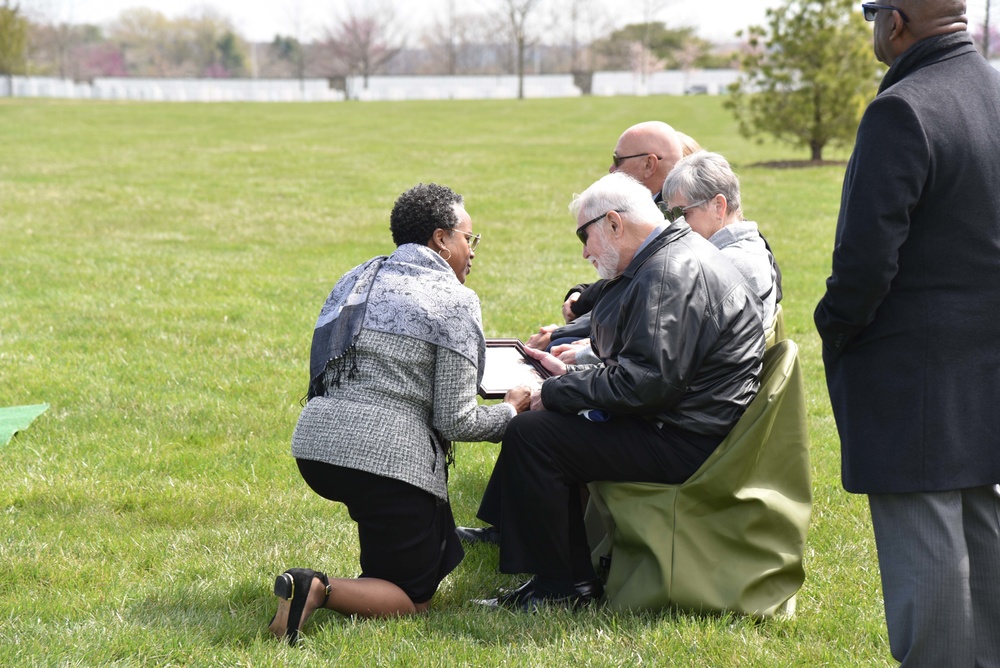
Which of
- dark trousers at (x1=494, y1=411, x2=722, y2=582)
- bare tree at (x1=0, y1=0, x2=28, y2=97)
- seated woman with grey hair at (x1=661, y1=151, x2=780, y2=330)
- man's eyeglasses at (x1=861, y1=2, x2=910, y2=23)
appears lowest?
dark trousers at (x1=494, y1=411, x2=722, y2=582)

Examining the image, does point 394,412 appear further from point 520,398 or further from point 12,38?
point 12,38

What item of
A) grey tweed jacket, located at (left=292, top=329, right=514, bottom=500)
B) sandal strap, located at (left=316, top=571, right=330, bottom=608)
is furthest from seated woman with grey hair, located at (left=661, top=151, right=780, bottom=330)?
sandal strap, located at (left=316, top=571, right=330, bottom=608)

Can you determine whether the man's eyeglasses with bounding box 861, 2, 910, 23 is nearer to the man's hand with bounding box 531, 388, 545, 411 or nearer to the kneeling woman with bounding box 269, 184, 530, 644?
the kneeling woman with bounding box 269, 184, 530, 644

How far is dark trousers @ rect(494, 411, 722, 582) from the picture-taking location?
148 inches

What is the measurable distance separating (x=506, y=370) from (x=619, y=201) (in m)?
0.91

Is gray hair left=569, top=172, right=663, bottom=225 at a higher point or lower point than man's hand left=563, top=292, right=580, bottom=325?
higher

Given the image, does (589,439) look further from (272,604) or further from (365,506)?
(272,604)

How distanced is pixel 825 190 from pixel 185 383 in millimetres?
12778

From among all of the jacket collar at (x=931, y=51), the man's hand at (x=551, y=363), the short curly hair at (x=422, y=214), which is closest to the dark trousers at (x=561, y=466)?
the man's hand at (x=551, y=363)

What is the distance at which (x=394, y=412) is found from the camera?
12.1ft

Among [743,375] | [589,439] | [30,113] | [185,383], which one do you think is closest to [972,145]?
[743,375]

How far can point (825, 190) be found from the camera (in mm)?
17094

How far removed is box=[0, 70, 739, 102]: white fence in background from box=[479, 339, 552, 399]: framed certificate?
67.1 metres

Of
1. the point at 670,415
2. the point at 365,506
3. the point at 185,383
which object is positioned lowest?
the point at 185,383
